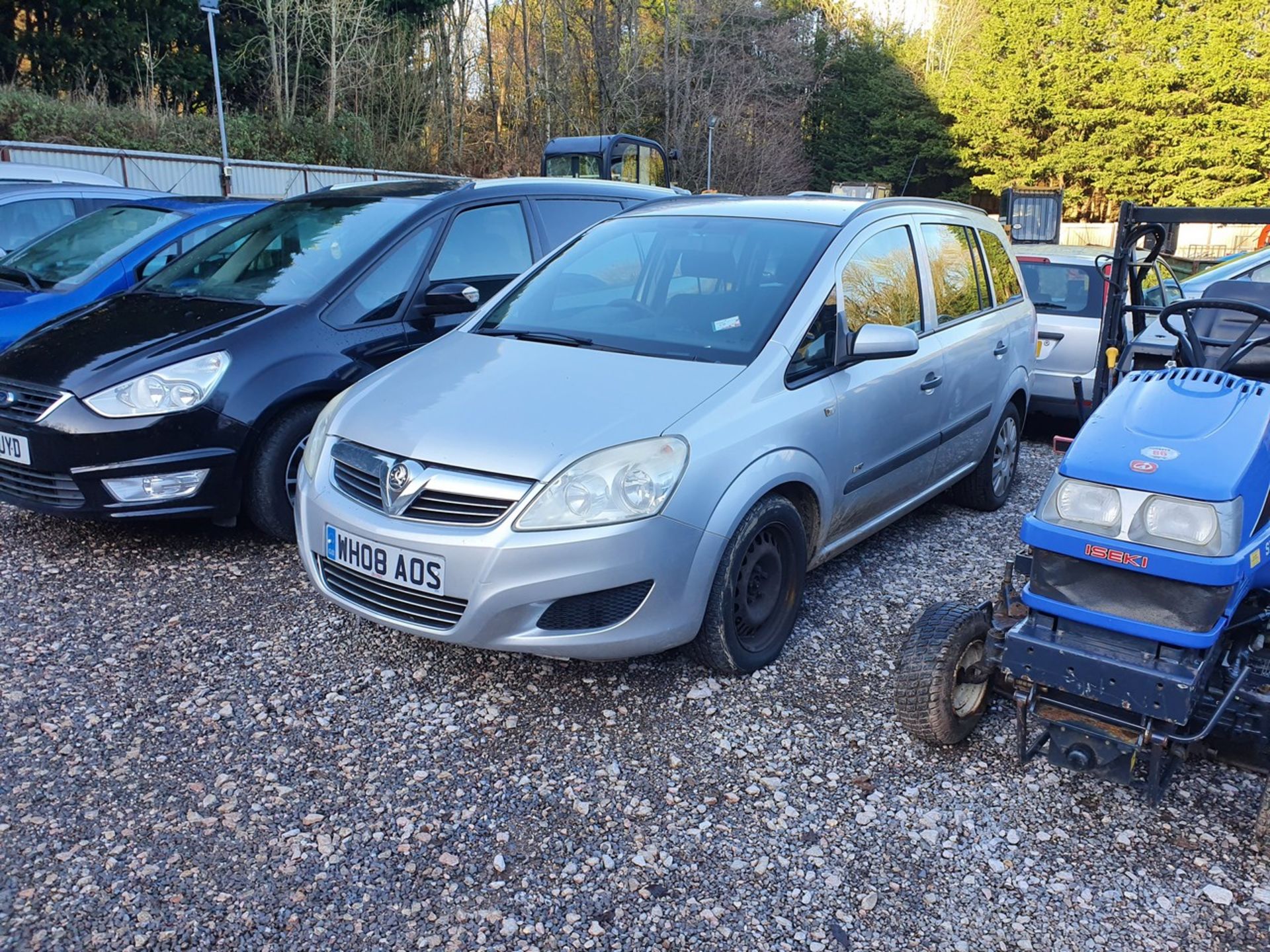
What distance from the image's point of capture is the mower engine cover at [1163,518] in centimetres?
247

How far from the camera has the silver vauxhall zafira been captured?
314 cm

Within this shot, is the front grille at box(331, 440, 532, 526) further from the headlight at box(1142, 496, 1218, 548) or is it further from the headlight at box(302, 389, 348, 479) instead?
the headlight at box(1142, 496, 1218, 548)

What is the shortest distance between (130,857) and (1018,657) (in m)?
2.48

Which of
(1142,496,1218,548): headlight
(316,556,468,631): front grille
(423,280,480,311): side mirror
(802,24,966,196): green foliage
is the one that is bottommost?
(316,556,468,631): front grille

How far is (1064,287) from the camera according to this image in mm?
7812

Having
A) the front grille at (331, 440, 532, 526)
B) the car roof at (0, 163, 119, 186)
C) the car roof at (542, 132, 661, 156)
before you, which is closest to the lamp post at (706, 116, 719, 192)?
the car roof at (542, 132, 661, 156)

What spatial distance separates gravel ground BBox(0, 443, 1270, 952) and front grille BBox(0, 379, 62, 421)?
0.85 metres

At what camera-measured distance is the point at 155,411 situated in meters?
4.28

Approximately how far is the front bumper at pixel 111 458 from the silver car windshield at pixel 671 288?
131 centimetres

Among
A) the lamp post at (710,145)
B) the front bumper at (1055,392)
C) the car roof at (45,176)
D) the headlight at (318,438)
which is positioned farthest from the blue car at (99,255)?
the lamp post at (710,145)

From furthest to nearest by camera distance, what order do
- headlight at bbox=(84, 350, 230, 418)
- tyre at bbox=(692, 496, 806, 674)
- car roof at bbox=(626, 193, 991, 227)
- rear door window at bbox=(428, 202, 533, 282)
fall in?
rear door window at bbox=(428, 202, 533, 282) < car roof at bbox=(626, 193, 991, 227) < headlight at bbox=(84, 350, 230, 418) < tyre at bbox=(692, 496, 806, 674)

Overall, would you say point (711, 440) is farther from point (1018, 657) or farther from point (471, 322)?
point (471, 322)

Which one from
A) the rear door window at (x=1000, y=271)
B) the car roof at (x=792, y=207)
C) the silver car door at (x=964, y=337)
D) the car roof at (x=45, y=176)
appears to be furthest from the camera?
the car roof at (x=45, y=176)

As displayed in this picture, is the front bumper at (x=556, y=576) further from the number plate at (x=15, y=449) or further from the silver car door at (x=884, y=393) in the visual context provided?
the number plate at (x=15, y=449)
